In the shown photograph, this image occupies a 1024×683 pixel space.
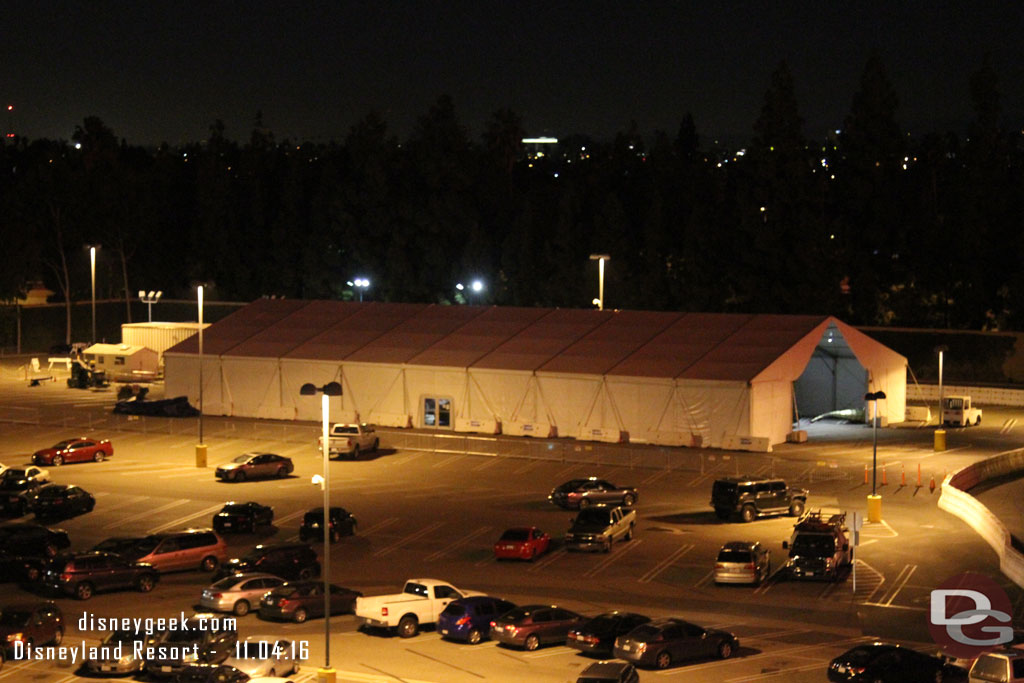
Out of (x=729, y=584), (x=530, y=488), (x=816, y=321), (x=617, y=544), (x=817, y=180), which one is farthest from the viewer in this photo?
(x=817, y=180)

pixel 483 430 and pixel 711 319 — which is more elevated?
pixel 711 319

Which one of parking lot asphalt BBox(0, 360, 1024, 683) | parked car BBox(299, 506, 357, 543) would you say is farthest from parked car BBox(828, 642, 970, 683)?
parked car BBox(299, 506, 357, 543)

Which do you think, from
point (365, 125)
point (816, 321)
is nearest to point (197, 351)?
point (816, 321)

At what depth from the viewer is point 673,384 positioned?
54531 mm

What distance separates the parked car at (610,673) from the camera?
24.3 m

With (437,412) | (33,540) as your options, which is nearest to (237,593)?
(33,540)

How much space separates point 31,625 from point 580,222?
70.0 m

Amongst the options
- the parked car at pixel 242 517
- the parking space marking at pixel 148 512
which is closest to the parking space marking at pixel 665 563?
the parked car at pixel 242 517

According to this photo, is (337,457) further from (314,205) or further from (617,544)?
(314,205)

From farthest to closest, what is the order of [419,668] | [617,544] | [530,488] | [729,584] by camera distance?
[530,488] < [617,544] < [729,584] < [419,668]

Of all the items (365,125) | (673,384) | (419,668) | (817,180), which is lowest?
(419,668)

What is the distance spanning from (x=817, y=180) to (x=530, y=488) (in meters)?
45.5

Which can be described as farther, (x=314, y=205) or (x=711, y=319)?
(x=314, y=205)

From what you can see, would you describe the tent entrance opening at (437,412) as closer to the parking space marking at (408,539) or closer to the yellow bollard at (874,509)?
the parking space marking at (408,539)
